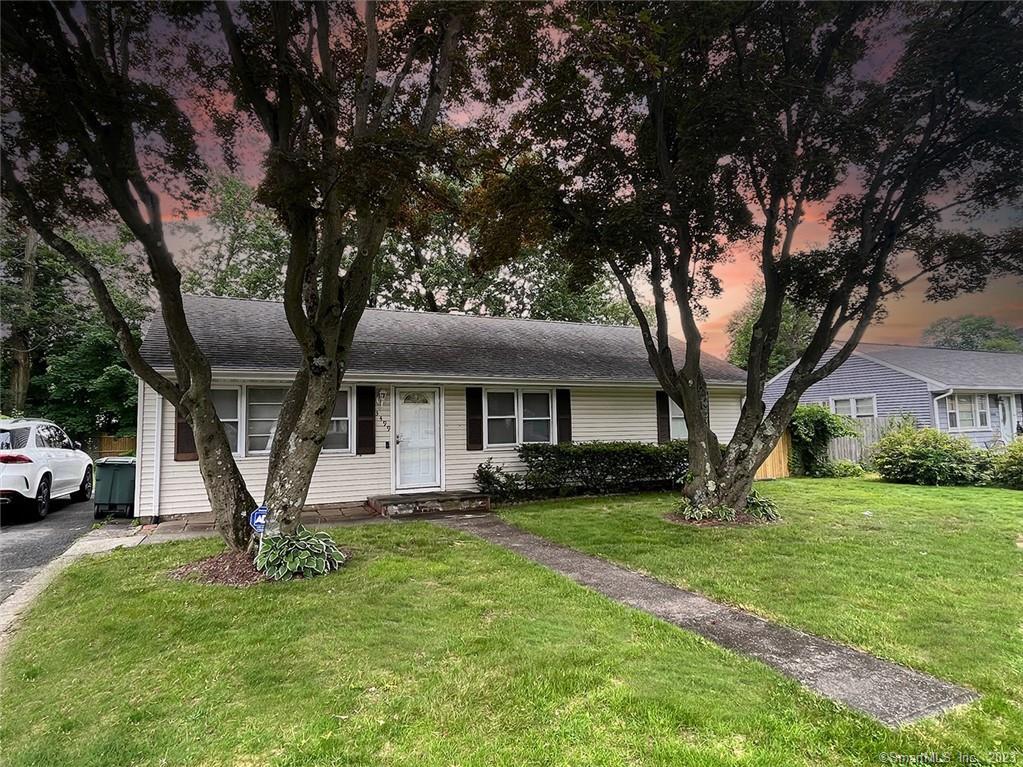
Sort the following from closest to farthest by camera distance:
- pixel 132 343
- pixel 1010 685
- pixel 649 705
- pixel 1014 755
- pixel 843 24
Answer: pixel 1014 755 → pixel 649 705 → pixel 1010 685 → pixel 132 343 → pixel 843 24

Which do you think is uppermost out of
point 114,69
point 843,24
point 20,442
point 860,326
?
point 843,24

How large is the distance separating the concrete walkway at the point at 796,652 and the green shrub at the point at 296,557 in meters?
2.38

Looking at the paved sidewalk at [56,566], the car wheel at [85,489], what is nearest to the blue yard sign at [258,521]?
the paved sidewalk at [56,566]

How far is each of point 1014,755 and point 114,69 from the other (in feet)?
27.5

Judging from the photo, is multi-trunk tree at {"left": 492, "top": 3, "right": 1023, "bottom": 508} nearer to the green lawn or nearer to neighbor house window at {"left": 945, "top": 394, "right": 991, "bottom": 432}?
the green lawn

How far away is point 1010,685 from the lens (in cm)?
309

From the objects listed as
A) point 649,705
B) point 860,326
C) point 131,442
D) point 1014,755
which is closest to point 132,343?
point 649,705

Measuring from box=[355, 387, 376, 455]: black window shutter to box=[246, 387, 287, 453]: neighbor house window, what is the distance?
133 centimetres

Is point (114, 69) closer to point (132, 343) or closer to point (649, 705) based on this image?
point (132, 343)

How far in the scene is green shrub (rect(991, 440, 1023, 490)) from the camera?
466 inches

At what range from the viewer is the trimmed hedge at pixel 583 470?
406 inches

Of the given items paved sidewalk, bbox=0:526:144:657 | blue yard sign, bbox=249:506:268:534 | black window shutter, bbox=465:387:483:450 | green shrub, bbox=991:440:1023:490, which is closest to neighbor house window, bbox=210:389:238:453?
paved sidewalk, bbox=0:526:144:657

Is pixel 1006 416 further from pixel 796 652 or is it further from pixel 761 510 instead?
pixel 796 652

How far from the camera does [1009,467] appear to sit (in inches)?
471
